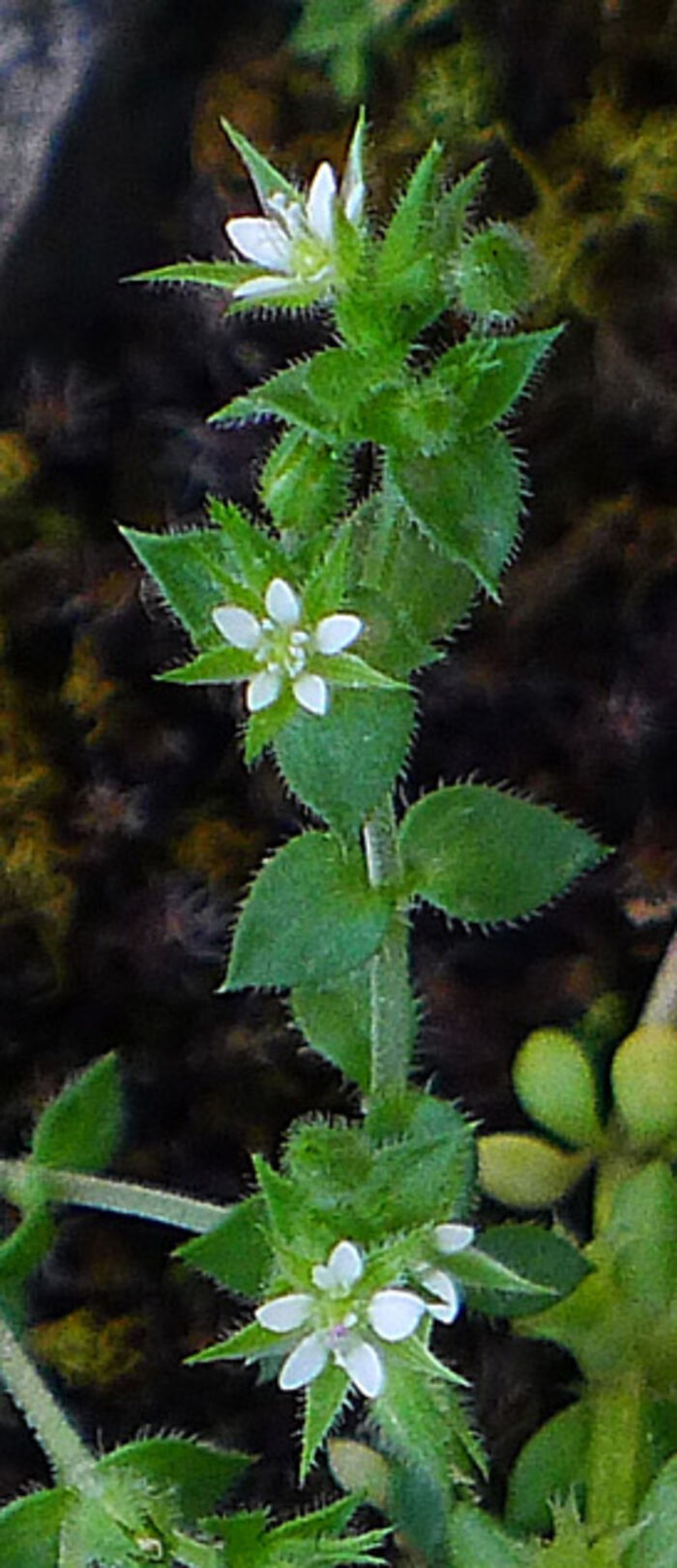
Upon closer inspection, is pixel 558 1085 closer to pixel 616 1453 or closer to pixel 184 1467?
pixel 616 1453

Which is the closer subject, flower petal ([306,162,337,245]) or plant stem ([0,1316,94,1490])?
flower petal ([306,162,337,245])

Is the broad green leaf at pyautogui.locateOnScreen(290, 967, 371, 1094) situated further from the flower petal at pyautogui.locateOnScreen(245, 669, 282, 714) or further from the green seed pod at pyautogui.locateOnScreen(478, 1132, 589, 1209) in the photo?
the flower petal at pyautogui.locateOnScreen(245, 669, 282, 714)

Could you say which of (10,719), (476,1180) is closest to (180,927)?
(10,719)

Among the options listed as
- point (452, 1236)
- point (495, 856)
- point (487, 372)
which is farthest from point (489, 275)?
point (452, 1236)

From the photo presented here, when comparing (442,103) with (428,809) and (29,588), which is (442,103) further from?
(428,809)

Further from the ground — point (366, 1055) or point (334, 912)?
point (334, 912)

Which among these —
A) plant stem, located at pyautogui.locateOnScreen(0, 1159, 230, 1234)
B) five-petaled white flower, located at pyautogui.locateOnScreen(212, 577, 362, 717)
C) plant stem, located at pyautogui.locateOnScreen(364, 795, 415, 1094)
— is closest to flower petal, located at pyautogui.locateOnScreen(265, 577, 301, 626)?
five-petaled white flower, located at pyautogui.locateOnScreen(212, 577, 362, 717)
